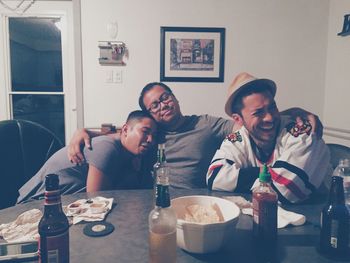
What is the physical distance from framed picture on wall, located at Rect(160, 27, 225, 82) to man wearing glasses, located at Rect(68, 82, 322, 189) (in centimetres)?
60

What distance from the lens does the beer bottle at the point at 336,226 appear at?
2.77 feet

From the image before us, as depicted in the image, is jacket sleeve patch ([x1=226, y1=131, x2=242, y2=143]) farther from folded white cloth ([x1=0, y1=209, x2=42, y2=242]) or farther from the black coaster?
folded white cloth ([x1=0, y1=209, x2=42, y2=242])

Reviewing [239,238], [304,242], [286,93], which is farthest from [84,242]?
[286,93]

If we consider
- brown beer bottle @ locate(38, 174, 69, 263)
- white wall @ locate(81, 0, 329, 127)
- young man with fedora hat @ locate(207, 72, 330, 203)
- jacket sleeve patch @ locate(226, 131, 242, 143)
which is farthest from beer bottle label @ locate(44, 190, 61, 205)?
white wall @ locate(81, 0, 329, 127)

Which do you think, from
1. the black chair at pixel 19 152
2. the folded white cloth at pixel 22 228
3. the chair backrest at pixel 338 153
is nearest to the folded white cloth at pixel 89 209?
the folded white cloth at pixel 22 228

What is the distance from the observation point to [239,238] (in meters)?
0.95

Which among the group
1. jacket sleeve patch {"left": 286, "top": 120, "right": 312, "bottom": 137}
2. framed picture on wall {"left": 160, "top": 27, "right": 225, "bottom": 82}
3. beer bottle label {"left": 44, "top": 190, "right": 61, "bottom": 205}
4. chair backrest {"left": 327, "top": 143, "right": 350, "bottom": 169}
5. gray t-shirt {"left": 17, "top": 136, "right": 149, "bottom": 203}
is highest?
framed picture on wall {"left": 160, "top": 27, "right": 225, "bottom": 82}

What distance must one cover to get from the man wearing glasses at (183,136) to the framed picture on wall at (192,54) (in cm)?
60

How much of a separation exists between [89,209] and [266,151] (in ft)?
3.05

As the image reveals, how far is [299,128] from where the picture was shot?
156 centimetres

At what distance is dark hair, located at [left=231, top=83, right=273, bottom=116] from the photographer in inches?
69.5

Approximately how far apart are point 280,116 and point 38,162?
1.49 meters

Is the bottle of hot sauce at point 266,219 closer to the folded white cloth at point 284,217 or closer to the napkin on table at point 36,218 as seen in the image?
the folded white cloth at point 284,217

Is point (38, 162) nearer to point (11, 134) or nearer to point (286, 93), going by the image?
point (11, 134)
